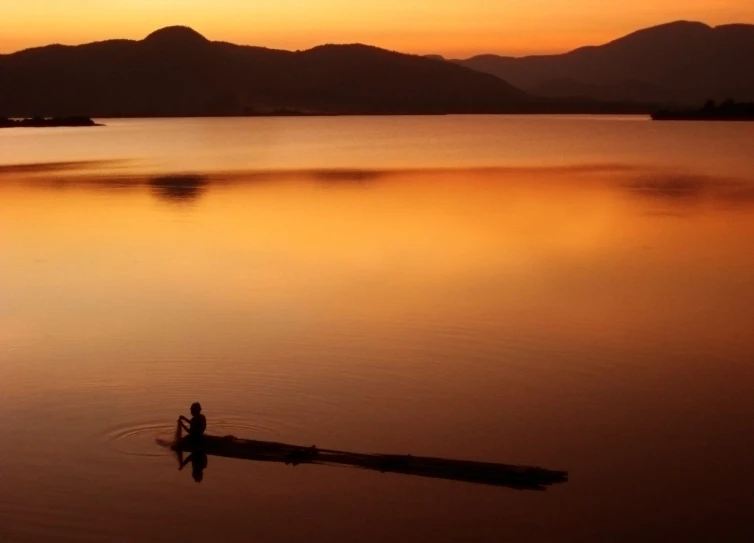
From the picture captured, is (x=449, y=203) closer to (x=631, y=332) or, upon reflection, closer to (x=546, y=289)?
(x=546, y=289)

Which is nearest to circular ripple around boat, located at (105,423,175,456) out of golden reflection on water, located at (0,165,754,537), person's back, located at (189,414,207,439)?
golden reflection on water, located at (0,165,754,537)

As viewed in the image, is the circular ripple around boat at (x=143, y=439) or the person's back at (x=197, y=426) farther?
the circular ripple around boat at (x=143, y=439)

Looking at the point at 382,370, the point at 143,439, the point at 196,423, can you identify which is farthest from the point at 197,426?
the point at 382,370

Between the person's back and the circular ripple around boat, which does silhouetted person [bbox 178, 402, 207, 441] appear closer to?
the person's back

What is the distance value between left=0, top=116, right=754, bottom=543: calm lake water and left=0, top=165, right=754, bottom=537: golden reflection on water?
41mm

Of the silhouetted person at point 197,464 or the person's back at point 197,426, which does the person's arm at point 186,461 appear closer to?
the silhouetted person at point 197,464

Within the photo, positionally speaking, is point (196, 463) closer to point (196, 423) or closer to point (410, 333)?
point (196, 423)

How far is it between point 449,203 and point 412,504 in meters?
22.0

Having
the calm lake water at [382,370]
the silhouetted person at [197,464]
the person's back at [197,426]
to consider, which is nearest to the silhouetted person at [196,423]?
the person's back at [197,426]

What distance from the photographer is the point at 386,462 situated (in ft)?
26.5

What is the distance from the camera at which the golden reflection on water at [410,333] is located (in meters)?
9.05

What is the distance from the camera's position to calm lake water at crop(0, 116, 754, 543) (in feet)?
24.9

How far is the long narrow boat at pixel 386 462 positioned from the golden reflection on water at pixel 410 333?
0.62 ft

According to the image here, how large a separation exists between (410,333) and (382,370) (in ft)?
5.44
